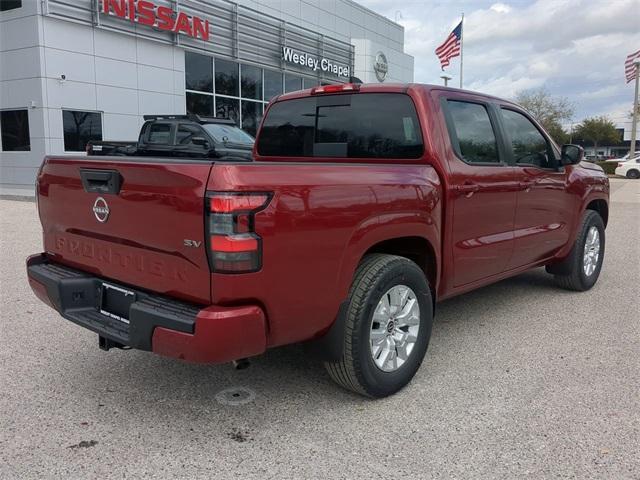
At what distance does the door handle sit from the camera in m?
3.87

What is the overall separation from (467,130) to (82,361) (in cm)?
323

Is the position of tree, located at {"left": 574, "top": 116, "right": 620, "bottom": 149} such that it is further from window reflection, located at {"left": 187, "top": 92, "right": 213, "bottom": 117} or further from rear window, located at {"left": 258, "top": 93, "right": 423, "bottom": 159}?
rear window, located at {"left": 258, "top": 93, "right": 423, "bottom": 159}

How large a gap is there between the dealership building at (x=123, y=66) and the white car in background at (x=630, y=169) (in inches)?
774

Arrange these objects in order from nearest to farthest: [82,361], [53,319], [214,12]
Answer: [82,361] → [53,319] → [214,12]

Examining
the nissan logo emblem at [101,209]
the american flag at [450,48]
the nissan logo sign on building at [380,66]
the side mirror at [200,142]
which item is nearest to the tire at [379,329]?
the nissan logo emblem at [101,209]

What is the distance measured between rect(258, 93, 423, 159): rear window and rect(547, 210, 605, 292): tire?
2.77 m

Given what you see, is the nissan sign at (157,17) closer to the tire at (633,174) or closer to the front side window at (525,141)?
the front side window at (525,141)

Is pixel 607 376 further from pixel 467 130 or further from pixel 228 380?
pixel 228 380

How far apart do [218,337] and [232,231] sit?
48 centimetres

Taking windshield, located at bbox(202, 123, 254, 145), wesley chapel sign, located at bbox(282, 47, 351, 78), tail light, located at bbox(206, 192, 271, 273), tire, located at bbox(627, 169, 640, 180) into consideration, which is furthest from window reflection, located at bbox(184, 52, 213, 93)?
tire, located at bbox(627, 169, 640, 180)

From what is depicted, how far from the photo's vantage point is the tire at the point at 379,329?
123 inches

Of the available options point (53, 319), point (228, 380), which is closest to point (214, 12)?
point (53, 319)

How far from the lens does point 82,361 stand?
13.1 feet

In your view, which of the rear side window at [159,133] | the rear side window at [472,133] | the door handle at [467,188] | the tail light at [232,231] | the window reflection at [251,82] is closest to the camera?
the tail light at [232,231]
